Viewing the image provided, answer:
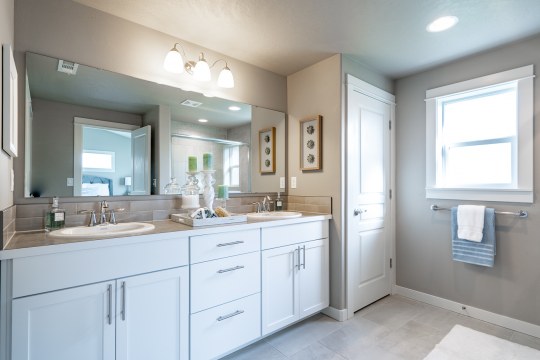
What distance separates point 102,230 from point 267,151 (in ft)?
→ 5.30

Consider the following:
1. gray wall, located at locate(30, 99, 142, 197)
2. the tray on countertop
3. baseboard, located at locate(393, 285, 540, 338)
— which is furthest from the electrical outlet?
gray wall, located at locate(30, 99, 142, 197)

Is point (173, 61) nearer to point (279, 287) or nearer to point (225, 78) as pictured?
point (225, 78)

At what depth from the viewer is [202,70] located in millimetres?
2139

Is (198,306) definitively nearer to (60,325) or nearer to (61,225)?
(60,325)

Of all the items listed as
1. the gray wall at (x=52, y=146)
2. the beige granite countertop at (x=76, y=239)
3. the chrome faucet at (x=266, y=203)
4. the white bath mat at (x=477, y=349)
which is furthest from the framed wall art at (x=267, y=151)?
the white bath mat at (x=477, y=349)

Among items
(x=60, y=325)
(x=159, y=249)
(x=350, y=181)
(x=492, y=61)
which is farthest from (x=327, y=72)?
(x=60, y=325)

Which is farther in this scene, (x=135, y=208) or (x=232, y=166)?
(x=232, y=166)

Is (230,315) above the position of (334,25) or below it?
below

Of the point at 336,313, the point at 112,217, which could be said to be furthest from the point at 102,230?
the point at 336,313

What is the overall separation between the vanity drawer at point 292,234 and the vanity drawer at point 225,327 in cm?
39

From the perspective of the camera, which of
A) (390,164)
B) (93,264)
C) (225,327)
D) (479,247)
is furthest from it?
(390,164)

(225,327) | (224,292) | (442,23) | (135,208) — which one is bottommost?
(225,327)

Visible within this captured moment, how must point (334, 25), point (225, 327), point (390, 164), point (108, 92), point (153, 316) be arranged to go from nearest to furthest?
point (153, 316) → point (225, 327) → point (108, 92) → point (334, 25) → point (390, 164)

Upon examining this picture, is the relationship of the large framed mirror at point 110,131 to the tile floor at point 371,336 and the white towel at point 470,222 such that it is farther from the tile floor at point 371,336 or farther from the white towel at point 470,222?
the white towel at point 470,222
